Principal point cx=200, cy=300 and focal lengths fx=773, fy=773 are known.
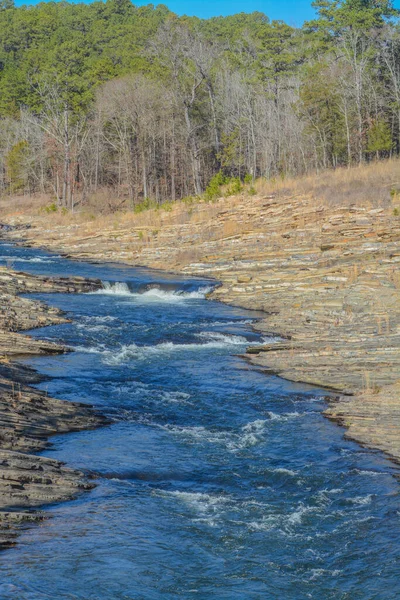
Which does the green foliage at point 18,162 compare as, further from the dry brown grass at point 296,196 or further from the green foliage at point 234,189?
the green foliage at point 234,189

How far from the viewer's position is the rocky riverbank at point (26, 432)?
10.1 meters

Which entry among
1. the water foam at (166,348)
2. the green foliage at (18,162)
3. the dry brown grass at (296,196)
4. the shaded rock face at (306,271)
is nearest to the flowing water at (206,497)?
the water foam at (166,348)

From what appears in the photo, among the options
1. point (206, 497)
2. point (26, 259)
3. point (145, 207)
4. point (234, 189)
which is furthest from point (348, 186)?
point (206, 497)

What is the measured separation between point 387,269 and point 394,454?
1518 centimetres

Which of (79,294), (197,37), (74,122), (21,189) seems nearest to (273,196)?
(79,294)

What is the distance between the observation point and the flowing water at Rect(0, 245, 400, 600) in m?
8.80

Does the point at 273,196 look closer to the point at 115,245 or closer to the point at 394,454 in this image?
the point at 115,245

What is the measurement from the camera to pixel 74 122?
78062mm

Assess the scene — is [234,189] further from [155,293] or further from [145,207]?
[155,293]

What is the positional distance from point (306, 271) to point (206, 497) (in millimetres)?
18145

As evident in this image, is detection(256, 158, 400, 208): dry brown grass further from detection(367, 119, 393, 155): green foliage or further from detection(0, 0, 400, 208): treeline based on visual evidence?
detection(367, 119, 393, 155): green foliage

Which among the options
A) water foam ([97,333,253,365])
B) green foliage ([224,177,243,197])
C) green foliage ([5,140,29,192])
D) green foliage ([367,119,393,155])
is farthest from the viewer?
green foliage ([5,140,29,192])

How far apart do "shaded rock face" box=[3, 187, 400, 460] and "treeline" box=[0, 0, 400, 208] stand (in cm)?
813

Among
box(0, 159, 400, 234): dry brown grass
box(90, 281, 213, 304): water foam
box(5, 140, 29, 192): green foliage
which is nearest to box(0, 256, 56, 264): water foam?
box(0, 159, 400, 234): dry brown grass
